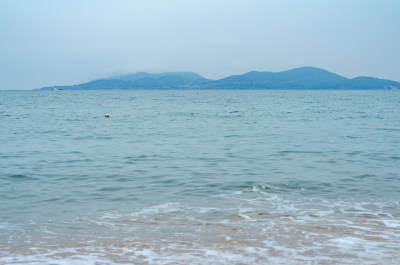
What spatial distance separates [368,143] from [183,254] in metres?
17.0

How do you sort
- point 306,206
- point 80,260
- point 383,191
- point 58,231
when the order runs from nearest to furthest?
1. point 80,260
2. point 58,231
3. point 306,206
4. point 383,191

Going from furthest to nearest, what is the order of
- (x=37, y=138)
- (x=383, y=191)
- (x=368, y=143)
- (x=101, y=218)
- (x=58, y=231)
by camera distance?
(x=37, y=138) → (x=368, y=143) → (x=383, y=191) → (x=101, y=218) → (x=58, y=231)

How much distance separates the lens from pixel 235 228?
317 inches

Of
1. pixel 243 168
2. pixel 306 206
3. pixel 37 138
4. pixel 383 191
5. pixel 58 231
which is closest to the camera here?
pixel 58 231

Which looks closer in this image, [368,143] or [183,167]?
[183,167]

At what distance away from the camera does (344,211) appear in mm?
9320

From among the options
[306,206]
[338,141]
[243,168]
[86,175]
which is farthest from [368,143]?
[86,175]

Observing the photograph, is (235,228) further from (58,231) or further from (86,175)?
(86,175)

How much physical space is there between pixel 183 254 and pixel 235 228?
1.69 metres

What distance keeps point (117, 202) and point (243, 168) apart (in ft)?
18.6

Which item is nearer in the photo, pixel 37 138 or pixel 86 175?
pixel 86 175

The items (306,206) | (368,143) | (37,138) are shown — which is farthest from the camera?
(37,138)

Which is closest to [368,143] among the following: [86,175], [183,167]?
[183,167]

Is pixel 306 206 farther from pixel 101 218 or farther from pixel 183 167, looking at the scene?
pixel 183 167
